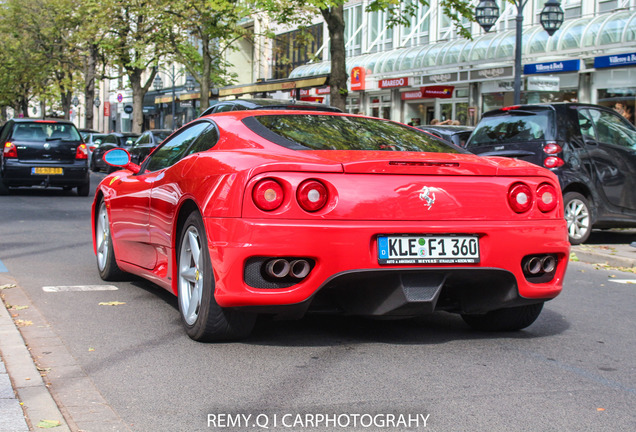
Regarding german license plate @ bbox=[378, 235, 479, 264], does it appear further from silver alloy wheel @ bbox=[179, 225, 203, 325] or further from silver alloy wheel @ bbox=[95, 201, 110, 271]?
silver alloy wheel @ bbox=[95, 201, 110, 271]

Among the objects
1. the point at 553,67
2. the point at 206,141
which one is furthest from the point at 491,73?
the point at 206,141

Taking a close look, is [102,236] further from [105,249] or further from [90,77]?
[90,77]

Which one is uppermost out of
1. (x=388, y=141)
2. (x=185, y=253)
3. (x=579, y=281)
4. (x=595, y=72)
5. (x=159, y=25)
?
(x=159, y=25)

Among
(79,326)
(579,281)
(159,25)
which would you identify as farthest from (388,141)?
(159,25)

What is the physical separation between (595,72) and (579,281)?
20276mm

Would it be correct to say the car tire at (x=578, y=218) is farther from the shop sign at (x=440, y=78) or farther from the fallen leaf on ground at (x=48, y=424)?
the shop sign at (x=440, y=78)

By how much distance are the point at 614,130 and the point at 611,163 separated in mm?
485

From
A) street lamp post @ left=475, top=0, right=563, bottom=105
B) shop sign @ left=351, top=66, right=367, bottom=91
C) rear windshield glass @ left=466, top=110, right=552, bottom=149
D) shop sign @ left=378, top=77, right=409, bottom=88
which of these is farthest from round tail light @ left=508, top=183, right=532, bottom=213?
shop sign @ left=351, top=66, right=367, bottom=91

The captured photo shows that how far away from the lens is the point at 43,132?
62.3 ft

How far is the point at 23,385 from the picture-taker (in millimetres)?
4129

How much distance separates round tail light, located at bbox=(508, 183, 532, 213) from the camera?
5.05 metres

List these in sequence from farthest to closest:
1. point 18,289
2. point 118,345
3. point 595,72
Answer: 1. point 595,72
2. point 18,289
3. point 118,345

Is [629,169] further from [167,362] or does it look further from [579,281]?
[167,362]

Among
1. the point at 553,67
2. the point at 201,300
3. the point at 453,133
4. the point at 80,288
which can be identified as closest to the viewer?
the point at 201,300
